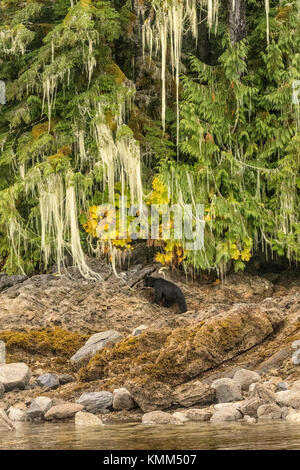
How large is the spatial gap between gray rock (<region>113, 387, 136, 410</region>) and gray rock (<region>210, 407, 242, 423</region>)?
1.10 meters

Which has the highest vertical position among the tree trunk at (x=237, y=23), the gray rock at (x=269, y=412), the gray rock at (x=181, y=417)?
the tree trunk at (x=237, y=23)

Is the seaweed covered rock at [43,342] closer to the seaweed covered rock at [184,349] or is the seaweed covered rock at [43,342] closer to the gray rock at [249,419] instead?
the seaweed covered rock at [184,349]

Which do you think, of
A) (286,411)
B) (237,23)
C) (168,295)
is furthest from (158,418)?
(237,23)

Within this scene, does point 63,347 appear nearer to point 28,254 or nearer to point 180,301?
point 180,301

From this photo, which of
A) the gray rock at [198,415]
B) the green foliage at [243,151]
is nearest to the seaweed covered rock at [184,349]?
the gray rock at [198,415]

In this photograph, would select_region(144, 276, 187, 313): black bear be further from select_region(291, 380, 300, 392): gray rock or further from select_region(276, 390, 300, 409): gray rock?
select_region(276, 390, 300, 409): gray rock

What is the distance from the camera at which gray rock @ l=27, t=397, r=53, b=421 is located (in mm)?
8789

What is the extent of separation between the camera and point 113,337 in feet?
37.1

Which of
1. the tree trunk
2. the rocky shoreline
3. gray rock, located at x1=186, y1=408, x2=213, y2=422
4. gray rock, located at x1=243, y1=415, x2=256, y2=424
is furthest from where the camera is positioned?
the tree trunk

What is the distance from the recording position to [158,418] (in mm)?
8219

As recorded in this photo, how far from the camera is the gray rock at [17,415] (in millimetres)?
8852

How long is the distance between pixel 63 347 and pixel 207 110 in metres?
7.46

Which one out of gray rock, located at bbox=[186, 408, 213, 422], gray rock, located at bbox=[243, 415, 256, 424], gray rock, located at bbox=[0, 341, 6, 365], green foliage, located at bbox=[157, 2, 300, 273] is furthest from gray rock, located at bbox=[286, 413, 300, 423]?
green foliage, located at bbox=[157, 2, 300, 273]

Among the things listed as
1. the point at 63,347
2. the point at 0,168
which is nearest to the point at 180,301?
the point at 63,347
